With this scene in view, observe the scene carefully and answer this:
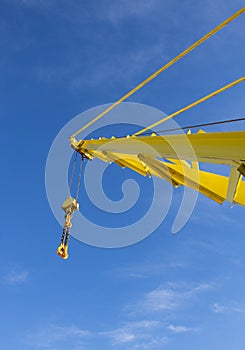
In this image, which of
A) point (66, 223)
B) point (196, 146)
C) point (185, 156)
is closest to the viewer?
point (196, 146)

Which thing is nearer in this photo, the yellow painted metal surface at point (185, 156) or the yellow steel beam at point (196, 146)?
the yellow steel beam at point (196, 146)

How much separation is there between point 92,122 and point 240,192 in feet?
16.3

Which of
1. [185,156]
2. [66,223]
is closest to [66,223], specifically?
[66,223]

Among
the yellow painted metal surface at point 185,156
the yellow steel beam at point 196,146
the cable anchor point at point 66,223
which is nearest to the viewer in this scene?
the yellow steel beam at point 196,146

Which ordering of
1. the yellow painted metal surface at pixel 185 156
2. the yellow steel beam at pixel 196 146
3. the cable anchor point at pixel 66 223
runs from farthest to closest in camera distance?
the cable anchor point at pixel 66 223, the yellow painted metal surface at pixel 185 156, the yellow steel beam at pixel 196 146

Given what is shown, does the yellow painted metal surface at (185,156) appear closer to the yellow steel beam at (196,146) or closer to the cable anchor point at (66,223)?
the yellow steel beam at (196,146)

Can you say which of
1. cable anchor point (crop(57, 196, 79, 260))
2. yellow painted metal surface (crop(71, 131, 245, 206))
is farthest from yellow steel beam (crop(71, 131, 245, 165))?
cable anchor point (crop(57, 196, 79, 260))

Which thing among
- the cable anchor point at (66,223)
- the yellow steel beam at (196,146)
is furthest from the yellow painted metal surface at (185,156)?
the cable anchor point at (66,223)

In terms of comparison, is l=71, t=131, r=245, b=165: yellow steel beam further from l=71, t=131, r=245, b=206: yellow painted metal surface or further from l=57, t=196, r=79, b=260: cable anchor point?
l=57, t=196, r=79, b=260: cable anchor point

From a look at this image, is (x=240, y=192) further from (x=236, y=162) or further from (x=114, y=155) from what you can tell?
(x=114, y=155)

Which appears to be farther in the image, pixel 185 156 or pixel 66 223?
pixel 66 223

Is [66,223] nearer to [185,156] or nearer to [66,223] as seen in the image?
→ [66,223]

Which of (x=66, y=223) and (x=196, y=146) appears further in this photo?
(x=66, y=223)

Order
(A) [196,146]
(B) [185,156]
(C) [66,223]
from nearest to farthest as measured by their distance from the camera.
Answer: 1. (A) [196,146]
2. (B) [185,156]
3. (C) [66,223]
